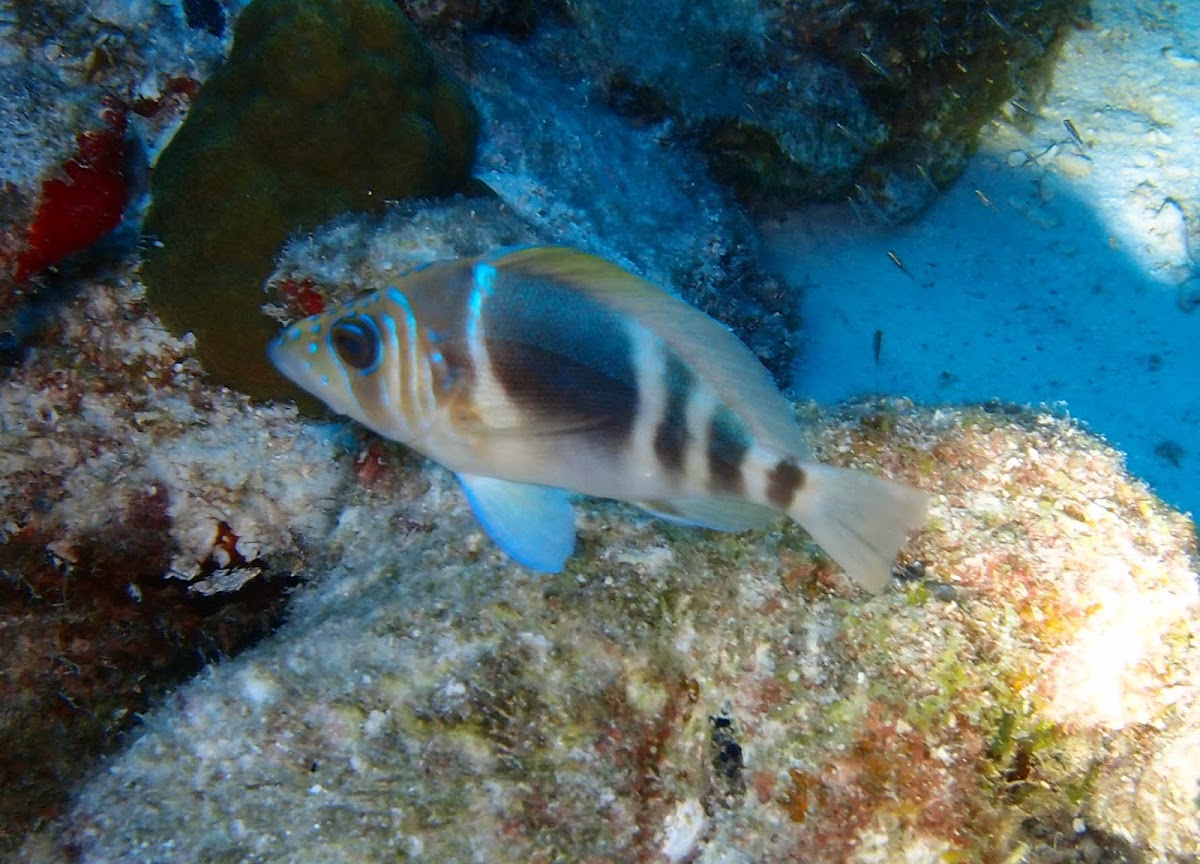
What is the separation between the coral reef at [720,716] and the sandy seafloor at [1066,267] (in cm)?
345

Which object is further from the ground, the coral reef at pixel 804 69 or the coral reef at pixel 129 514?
the coral reef at pixel 804 69

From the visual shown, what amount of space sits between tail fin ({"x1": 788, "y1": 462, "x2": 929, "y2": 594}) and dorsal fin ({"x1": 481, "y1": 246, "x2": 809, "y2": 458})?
0.38 ft

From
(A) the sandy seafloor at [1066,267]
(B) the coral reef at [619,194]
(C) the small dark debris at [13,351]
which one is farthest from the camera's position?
→ (A) the sandy seafloor at [1066,267]

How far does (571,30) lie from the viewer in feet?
19.6

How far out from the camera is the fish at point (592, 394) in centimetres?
206

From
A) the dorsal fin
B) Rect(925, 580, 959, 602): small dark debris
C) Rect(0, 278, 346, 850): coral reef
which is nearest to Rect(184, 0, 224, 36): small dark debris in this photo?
Rect(0, 278, 346, 850): coral reef

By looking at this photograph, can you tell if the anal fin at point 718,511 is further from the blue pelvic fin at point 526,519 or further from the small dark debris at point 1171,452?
the small dark debris at point 1171,452

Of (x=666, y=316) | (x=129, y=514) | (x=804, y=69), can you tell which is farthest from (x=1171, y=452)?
(x=129, y=514)

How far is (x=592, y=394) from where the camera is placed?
208 centimetres

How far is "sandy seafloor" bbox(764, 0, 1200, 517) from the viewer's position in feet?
19.9

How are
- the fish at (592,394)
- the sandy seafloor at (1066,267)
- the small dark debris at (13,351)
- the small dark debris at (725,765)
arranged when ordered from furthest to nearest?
the sandy seafloor at (1066,267) < the small dark debris at (13,351) < the small dark debris at (725,765) < the fish at (592,394)

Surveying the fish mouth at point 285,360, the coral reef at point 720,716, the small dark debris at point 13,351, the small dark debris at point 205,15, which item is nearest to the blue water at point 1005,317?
the coral reef at point 720,716

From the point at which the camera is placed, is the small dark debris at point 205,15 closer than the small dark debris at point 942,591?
No

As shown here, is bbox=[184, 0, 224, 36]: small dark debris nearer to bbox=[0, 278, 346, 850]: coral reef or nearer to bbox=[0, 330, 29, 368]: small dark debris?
bbox=[0, 278, 346, 850]: coral reef
